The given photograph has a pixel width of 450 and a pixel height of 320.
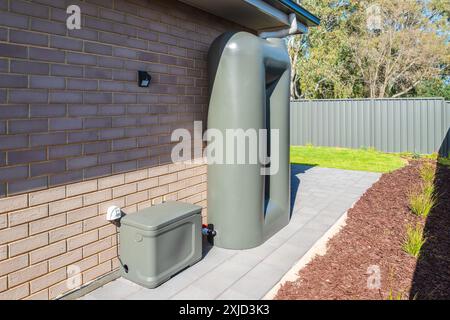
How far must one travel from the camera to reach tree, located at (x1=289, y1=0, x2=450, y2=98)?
19844 mm

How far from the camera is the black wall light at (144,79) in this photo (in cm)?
336

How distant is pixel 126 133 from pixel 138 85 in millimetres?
504

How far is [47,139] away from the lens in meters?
2.62

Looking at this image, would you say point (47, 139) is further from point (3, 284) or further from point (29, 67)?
point (3, 284)

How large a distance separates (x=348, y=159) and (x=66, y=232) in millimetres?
9907

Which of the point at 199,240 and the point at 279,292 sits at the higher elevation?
the point at 199,240

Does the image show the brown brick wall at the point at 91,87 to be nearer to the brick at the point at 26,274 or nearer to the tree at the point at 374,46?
the brick at the point at 26,274

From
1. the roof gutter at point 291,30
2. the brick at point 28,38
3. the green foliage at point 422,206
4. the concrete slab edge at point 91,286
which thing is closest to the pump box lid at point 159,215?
the concrete slab edge at point 91,286

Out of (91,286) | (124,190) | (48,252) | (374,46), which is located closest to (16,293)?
(48,252)

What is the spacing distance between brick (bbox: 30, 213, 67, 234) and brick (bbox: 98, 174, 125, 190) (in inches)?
16.9

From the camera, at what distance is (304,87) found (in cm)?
2211

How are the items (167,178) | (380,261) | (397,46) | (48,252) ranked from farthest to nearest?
(397,46) < (167,178) < (380,261) < (48,252)
